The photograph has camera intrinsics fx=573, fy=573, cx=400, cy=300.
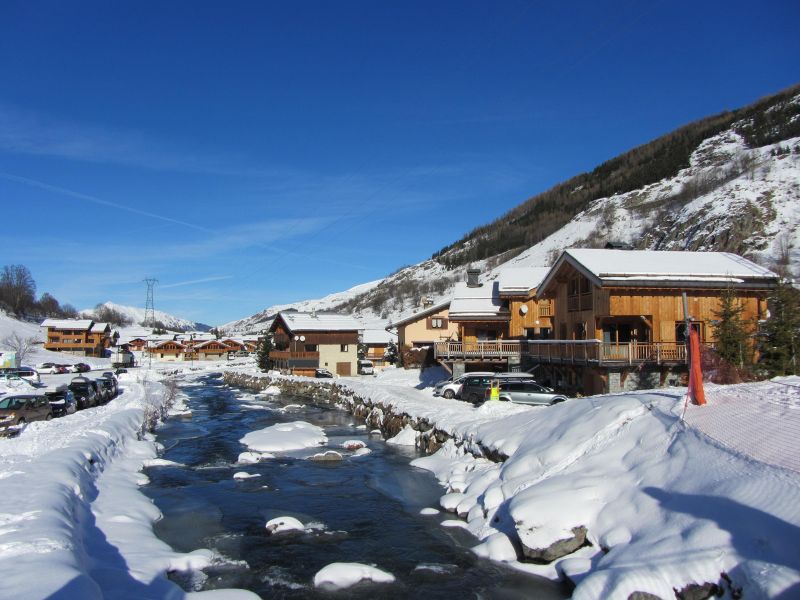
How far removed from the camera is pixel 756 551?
8.29 m

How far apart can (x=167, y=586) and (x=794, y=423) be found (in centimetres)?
1181

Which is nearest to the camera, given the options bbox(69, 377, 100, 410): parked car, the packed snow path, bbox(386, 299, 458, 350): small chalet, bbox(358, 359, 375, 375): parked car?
the packed snow path

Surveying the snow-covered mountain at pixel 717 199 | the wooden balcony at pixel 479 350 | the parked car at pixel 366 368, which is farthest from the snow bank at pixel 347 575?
the parked car at pixel 366 368

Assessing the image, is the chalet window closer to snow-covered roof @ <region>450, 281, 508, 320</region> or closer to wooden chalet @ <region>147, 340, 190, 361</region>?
snow-covered roof @ <region>450, 281, 508, 320</region>

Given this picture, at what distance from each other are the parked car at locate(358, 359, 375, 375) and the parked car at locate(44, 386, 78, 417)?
39.9 metres

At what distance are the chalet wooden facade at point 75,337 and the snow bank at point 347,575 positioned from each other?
12140cm

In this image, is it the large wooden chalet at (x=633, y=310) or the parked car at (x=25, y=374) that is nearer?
the large wooden chalet at (x=633, y=310)

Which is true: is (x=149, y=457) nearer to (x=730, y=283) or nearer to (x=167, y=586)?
(x=167, y=586)

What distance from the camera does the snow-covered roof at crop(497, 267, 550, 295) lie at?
142ft

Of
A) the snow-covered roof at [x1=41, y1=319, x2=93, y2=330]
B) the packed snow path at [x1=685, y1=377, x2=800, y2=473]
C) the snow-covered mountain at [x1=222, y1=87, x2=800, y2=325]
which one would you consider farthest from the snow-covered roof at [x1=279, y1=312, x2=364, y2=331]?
the snow-covered roof at [x1=41, y1=319, x2=93, y2=330]

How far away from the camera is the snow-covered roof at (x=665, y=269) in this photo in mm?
28812

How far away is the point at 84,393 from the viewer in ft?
120

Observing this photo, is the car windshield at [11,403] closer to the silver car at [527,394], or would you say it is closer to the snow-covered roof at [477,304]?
the silver car at [527,394]

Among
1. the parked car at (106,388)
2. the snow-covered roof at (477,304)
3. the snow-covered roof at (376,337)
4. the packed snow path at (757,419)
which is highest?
the snow-covered roof at (477,304)
